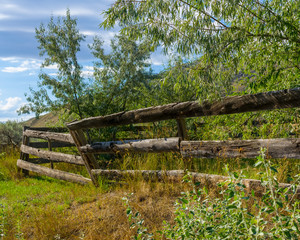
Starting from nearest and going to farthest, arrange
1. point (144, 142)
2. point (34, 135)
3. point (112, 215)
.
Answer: point (112, 215)
point (144, 142)
point (34, 135)

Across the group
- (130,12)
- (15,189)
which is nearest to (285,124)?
(130,12)

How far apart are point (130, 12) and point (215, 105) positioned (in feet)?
6.79

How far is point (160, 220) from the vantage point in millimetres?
3951

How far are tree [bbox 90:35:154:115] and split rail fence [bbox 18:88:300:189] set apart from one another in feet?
9.64

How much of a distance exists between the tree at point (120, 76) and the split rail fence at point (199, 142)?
2939 millimetres

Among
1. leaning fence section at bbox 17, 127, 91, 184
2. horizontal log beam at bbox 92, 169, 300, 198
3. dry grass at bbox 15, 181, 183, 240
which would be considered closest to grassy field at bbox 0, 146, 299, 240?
dry grass at bbox 15, 181, 183, 240

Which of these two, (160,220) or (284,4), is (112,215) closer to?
(160,220)

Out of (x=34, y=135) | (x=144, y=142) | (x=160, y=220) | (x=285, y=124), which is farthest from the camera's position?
(x=34, y=135)

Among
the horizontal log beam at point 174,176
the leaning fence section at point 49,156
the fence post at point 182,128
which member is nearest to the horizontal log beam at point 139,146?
the fence post at point 182,128

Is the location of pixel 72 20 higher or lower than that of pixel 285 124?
higher

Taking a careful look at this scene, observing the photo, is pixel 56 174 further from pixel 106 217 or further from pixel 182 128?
pixel 182 128

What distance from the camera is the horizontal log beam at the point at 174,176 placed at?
156 inches

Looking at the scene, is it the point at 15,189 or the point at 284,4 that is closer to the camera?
the point at 284,4

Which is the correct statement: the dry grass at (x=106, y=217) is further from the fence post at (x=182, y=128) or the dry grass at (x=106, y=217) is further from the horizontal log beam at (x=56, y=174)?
the horizontal log beam at (x=56, y=174)
